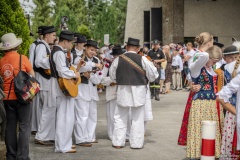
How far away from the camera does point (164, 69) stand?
23.2 meters

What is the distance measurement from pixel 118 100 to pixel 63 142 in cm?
129

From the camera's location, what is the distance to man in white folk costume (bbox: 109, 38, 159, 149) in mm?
10156

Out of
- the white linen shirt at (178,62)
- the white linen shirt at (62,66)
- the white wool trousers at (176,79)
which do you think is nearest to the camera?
the white linen shirt at (62,66)

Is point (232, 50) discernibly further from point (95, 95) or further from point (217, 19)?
point (217, 19)

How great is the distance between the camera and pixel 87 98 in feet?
35.0

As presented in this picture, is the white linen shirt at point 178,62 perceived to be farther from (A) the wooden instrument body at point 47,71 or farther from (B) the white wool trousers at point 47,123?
(B) the white wool trousers at point 47,123

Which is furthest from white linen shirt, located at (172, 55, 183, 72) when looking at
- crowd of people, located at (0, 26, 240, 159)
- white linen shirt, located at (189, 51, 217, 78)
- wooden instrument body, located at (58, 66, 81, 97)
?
white linen shirt, located at (189, 51, 217, 78)

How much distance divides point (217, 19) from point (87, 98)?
24.6 m

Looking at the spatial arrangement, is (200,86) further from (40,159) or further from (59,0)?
(59,0)

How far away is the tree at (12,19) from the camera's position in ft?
36.8

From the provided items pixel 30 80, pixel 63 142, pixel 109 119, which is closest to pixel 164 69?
pixel 109 119

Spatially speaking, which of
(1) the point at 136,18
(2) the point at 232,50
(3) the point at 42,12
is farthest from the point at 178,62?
(3) the point at 42,12

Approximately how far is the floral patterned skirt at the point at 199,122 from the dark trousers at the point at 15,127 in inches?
92.7

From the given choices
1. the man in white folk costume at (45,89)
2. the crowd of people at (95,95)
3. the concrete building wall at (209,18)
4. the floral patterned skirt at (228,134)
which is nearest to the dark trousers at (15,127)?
the crowd of people at (95,95)
